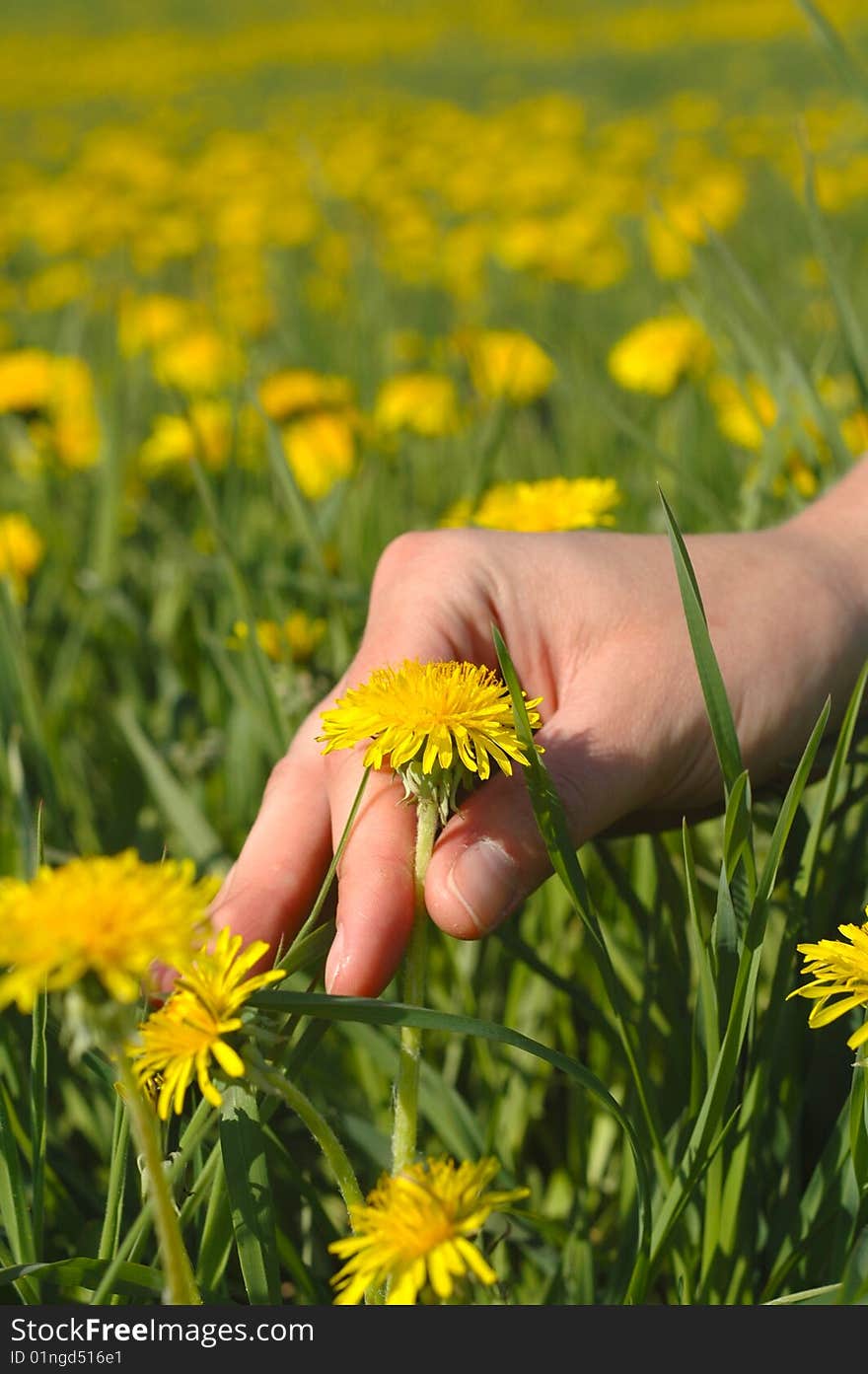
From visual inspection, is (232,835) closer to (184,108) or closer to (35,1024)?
(35,1024)

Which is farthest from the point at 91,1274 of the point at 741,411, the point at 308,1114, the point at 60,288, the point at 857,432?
the point at 60,288

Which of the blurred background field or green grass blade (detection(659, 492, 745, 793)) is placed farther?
the blurred background field

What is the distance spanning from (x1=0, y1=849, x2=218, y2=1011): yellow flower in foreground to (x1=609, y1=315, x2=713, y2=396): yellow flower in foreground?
64.8 inches

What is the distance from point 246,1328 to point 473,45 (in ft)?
35.4

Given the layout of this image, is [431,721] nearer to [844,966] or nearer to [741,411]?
[844,966]

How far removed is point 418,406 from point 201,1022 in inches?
63.6

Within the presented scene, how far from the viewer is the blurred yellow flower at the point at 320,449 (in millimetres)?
1898

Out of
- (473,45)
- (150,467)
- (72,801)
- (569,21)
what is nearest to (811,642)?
(72,801)

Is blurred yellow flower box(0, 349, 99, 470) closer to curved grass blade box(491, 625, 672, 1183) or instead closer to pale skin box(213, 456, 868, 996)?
pale skin box(213, 456, 868, 996)

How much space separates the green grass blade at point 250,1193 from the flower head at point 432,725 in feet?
0.59

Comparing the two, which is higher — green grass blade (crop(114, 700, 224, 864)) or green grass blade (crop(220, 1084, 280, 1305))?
green grass blade (crop(114, 700, 224, 864))

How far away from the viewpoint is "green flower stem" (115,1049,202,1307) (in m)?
0.52

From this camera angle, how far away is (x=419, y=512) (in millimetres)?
1853

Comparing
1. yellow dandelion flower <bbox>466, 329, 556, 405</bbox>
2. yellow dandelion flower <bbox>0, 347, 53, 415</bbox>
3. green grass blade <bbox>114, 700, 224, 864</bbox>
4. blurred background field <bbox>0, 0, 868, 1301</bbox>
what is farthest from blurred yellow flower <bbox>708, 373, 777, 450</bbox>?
yellow dandelion flower <bbox>0, 347, 53, 415</bbox>
